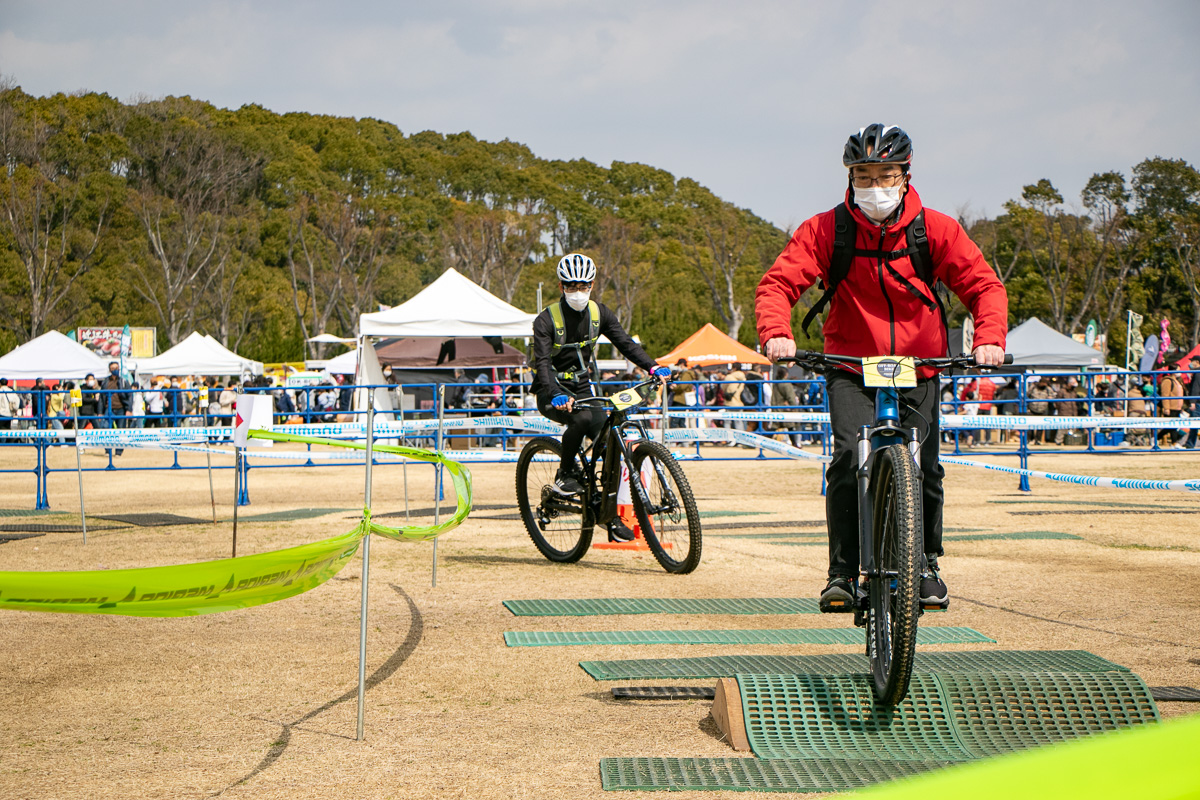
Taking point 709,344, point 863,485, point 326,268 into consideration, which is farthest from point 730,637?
point 326,268

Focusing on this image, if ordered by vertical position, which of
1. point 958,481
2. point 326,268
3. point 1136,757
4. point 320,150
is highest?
point 320,150

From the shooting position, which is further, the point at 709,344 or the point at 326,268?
the point at 326,268

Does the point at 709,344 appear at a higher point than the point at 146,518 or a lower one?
higher

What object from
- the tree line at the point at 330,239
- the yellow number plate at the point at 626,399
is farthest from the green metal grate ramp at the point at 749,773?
the tree line at the point at 330,239

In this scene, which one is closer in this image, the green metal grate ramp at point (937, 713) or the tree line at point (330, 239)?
the green metal grate ramp at point (937, 713)

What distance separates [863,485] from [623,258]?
194 ft

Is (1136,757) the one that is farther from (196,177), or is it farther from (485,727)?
(196,177)

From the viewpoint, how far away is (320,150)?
2958 inches

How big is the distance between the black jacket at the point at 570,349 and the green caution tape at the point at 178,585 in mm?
3988

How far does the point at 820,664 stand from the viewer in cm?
479

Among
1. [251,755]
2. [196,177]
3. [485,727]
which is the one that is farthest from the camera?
[196,177]

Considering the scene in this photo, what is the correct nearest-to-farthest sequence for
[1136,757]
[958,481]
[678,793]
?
1. [1136,757]
2. [678,793]
3. [958,481]

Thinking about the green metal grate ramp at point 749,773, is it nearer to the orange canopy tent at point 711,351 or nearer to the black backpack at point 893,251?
the black backpack at point 893,251

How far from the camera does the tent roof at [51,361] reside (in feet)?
88.2
